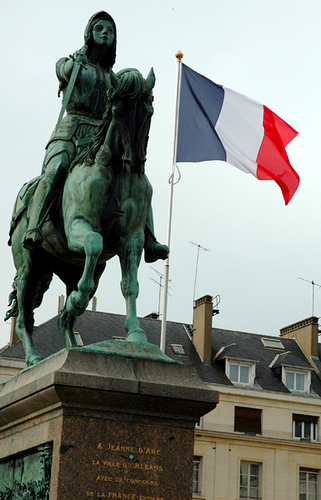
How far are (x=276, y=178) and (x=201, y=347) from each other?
25.4m

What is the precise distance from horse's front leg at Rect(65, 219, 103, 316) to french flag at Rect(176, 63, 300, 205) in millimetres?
16021

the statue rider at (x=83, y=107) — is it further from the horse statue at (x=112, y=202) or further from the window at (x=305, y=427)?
the window at (x=305, y=427)

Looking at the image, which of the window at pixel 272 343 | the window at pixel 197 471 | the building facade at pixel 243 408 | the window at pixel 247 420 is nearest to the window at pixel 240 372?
the building facade at pixel 243 408

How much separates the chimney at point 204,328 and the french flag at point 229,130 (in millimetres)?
23834

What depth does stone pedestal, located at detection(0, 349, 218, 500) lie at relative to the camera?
9.09 m

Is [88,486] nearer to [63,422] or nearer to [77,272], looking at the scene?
[63,422]

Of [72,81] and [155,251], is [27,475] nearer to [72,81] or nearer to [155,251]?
[155,251]

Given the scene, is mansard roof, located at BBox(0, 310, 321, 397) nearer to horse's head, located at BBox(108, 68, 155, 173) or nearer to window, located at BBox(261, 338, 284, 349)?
window, located at BBox(261, 338, 284, 349)

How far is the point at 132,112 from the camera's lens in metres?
9.90

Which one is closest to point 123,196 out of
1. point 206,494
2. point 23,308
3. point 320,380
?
point 23,308

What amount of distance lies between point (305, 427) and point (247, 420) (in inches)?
128

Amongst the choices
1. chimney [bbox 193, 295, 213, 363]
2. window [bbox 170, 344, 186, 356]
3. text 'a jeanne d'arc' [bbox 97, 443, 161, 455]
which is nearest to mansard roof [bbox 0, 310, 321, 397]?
window [bbox 170, 344, 186, 356]

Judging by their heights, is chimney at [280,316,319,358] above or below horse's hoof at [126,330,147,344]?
above

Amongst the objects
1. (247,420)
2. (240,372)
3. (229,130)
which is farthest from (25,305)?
(240,372)
